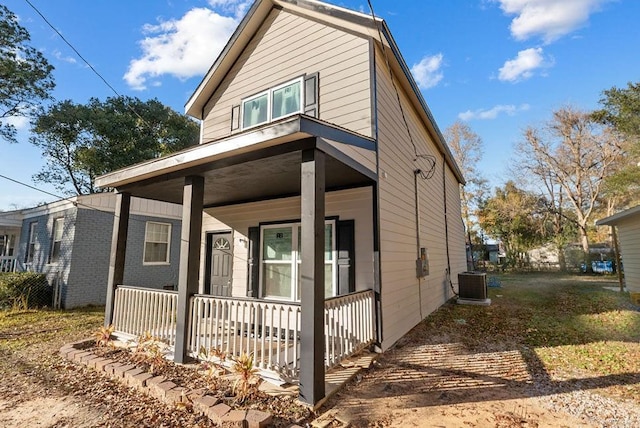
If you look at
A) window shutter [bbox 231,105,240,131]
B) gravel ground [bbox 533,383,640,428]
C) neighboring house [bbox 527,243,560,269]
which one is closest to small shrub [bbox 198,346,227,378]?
gravel ground [bbox 533,383,640,428]

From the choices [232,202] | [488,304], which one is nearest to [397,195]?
[232,202]

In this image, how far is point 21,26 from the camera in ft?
45.4

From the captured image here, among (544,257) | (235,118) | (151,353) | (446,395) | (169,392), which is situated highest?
(235,118)

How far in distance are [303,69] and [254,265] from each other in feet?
14.4

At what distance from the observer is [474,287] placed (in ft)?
31.9

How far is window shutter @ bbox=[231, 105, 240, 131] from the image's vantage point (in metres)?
7.43

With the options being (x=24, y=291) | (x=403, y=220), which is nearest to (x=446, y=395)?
(x=403, y=220)

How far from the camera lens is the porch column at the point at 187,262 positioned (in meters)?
4.51

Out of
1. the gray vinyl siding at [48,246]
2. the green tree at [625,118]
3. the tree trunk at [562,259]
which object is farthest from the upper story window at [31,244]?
the tree trunk at [562,259]

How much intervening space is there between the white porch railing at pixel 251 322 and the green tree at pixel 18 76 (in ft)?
51.2

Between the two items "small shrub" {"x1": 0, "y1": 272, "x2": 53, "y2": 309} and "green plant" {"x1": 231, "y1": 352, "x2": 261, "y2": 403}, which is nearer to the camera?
"green plant" {"x1": 231, "y1": 352, "x2": 261, "y2": 403}

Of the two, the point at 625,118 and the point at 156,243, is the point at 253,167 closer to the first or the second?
the point at 156,243

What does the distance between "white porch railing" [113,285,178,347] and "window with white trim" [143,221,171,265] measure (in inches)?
227

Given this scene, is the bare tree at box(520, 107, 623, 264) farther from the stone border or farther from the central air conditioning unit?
the stone border
